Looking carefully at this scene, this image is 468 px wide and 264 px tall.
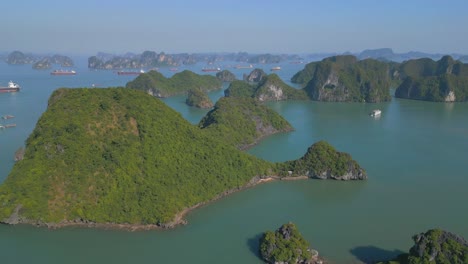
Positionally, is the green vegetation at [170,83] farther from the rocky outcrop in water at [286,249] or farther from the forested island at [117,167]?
the rocky outcrop in water at [286,249]

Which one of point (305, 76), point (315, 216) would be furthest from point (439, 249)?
point (305, 76)

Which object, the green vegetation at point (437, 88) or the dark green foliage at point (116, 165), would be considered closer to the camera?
the dark green foliage at point (116, 165)

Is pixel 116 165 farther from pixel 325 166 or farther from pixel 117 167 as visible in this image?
pixel 325 166

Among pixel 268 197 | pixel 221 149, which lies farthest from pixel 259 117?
pixel 268 197

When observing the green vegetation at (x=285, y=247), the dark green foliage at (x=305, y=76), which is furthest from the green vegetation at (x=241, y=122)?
the dark green foliage at (x=305, y=76)

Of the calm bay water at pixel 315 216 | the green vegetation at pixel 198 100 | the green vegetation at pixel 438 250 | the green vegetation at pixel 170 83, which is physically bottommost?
the calm bay water at pixel 315 216

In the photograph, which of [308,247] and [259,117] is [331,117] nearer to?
[259,117]

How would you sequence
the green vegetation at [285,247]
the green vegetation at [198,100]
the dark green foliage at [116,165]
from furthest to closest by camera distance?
the green vegetation at [198,100] < the dark green foliage at [116,165] < the green vegetation at [285,247]
